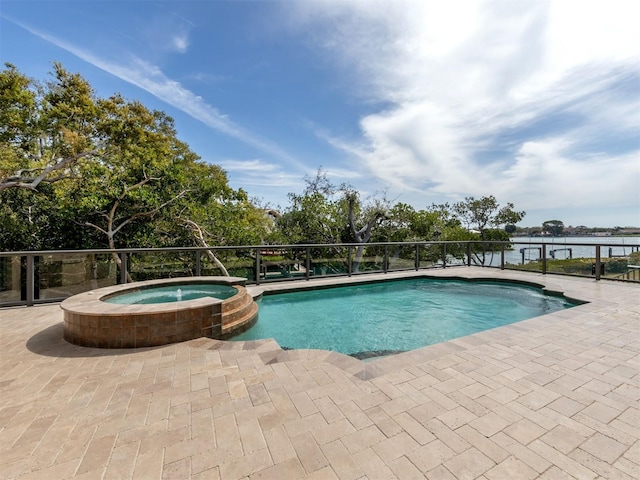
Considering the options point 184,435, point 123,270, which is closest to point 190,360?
point 184,435

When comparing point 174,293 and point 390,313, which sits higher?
point 174,293

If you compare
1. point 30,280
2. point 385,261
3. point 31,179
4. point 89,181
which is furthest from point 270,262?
point 31,179

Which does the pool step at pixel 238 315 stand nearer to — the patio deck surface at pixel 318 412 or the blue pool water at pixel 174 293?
the blue pool water at pixel 174 293

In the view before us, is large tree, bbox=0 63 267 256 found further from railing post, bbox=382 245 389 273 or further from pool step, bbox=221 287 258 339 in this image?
pool step, bbox=221 287 258 339

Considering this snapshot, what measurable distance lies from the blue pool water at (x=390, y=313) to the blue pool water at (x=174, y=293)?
33.4 inches

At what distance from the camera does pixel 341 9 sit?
6465mm

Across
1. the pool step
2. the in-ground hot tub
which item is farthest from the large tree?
the pool step

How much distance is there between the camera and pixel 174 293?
16.5 feet

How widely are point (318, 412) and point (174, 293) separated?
3.99 metres

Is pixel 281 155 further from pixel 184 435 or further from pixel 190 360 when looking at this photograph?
pixel 184 435

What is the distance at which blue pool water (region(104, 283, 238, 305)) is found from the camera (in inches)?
176

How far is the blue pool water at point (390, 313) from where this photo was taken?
425cm

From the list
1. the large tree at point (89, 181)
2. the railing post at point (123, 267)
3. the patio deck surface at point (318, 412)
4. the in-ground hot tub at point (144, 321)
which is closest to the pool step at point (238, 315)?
the in-ground hot tub at point (144, 321)

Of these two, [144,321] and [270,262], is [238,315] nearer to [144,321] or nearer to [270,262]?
[144,321]
